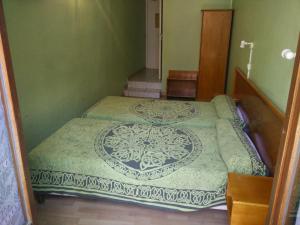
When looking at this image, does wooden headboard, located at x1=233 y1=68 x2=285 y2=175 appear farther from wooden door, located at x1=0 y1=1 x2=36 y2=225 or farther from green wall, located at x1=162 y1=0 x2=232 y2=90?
green wall, located at x1=162 y1=0 x2=232 y2=90

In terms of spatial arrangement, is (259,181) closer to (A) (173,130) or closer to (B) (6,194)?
(A) (173,130)

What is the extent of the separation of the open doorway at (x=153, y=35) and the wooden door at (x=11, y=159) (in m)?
5.55

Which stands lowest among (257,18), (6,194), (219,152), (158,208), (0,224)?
(158,208)

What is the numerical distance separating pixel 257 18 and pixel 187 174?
1.79m

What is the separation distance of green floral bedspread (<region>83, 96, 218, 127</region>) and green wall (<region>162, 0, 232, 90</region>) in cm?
197

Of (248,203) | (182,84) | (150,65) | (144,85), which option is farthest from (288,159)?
(150,65)

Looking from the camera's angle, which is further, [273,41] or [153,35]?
[153,35]

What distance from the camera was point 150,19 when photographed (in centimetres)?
676

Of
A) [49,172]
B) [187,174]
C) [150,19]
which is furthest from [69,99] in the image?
[150,19]

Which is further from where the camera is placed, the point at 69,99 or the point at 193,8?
the point at 193,8

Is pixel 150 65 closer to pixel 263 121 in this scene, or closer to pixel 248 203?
pixel 263 121

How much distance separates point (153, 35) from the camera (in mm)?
6855

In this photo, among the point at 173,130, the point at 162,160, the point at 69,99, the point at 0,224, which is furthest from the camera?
the point at 69,99

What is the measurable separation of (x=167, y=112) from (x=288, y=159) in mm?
2182
